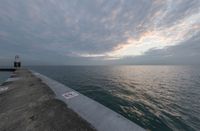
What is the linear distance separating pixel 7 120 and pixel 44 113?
170cm

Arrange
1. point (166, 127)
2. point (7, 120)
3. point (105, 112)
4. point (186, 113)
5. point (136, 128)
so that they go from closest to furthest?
1. point (136, 128)
2. point (7, 120)
3. point (105, 112)
4. point (166, 127)
5. point (186, 113)

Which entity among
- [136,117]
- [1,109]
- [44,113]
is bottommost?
[136,117]

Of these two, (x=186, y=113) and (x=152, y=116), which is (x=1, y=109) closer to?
(x=152, y=116)

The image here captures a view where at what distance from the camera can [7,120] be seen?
4180mm

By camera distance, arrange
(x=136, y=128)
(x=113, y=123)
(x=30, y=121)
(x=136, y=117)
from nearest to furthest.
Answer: (x=136, y=128)
(x=113, y=123)
(x=30, y=121)
(x=136, y=117)

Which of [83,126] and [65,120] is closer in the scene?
[83,126]

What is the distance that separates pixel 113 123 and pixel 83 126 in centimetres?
125

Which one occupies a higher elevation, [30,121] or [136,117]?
[30,121]

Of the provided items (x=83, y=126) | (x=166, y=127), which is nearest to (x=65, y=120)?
(x=83, y=126)

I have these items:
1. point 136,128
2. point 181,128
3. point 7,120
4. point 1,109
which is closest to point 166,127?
point 181,128

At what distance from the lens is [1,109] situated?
5312mm

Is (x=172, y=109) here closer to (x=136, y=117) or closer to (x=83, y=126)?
(x=136, y=117)

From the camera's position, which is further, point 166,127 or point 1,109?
point 166,127

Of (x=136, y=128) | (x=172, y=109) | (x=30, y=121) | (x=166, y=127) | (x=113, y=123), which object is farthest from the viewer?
(x=172, y=109)
